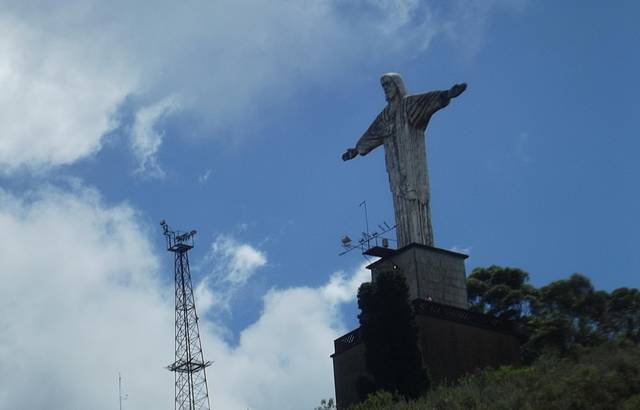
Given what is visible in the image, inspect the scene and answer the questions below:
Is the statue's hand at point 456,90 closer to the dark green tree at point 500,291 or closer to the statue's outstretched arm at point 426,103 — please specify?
the statue's outstretched arm at point 426,103

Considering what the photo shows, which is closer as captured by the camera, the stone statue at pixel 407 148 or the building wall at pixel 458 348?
the building wall at pixel 458 348

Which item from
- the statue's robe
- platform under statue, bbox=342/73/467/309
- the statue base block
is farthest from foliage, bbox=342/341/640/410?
the statue's robe

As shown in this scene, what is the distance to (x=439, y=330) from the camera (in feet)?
100

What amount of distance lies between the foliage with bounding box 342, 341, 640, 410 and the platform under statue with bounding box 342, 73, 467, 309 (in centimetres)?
404

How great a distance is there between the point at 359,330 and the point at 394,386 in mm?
3574

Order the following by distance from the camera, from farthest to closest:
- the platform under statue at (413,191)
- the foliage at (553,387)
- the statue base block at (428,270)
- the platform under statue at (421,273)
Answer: the platform under statue at (413,191)
the statue base block at (428,270)
the platform under statue at (421,273)
the foliage at (553,387)

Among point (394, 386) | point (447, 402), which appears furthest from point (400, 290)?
point (447, 402)

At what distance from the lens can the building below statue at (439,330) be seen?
30328 mm

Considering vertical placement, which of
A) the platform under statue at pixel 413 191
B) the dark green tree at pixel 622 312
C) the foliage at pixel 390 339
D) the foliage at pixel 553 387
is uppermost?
the platform under statue at pixel 413 191

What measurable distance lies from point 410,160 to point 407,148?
346 mm

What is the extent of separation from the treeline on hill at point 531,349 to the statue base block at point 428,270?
164 cm

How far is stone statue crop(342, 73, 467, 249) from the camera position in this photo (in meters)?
33.2

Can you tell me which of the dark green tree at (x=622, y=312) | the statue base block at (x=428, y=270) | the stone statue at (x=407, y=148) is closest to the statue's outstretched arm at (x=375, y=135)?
the stone statue at (x=407, y=148)

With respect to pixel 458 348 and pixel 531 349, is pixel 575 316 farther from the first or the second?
pixel 458 348
